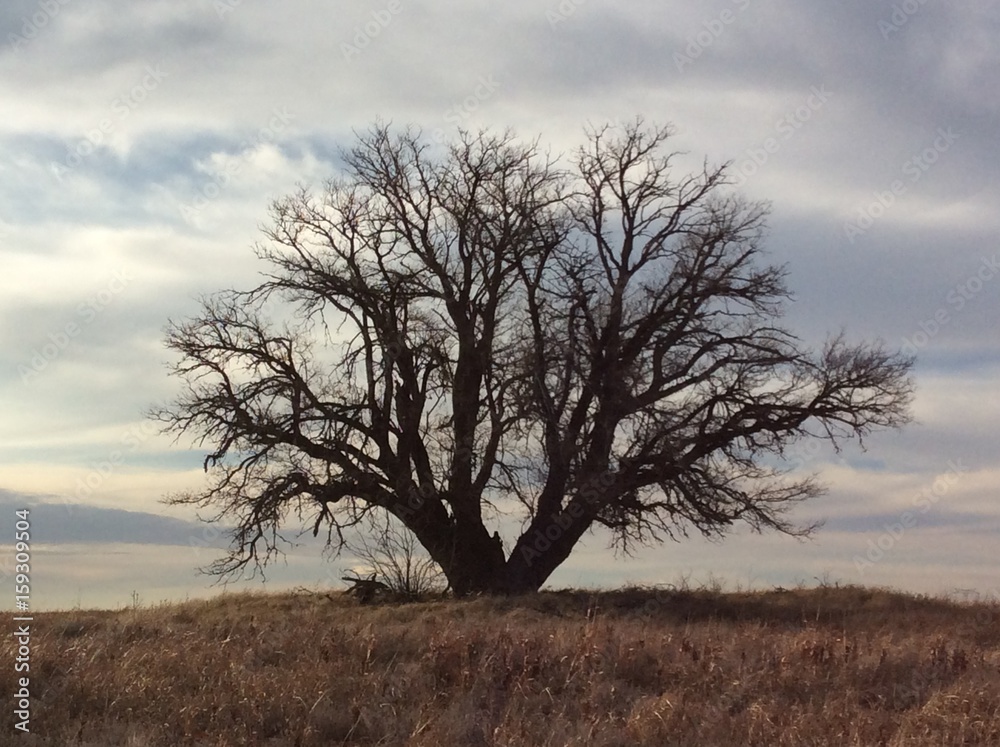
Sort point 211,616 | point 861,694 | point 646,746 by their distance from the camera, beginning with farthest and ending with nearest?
point 211,616, point 861,694, point 646,746

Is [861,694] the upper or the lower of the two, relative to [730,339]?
lower

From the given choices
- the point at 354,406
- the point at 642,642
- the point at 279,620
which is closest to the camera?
the point at 642,642

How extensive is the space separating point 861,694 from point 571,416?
11733 mm

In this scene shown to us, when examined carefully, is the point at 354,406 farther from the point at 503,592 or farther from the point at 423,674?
the point at 423,674

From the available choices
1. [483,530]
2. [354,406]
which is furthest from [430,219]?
[483,530]

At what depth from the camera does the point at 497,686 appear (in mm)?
11055

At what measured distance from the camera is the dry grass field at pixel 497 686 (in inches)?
370

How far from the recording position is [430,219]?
22703 millimetres

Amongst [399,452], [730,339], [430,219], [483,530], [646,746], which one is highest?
[430,219]

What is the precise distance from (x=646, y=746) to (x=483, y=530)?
13396 millimetres

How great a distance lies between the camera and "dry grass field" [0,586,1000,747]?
9406 millimetres

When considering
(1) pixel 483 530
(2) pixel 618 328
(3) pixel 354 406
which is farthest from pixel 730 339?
(3) pixel 354 406

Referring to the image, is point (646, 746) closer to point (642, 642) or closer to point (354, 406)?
point (642, 642)

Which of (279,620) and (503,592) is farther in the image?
(503,592)
